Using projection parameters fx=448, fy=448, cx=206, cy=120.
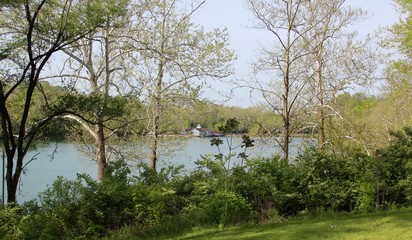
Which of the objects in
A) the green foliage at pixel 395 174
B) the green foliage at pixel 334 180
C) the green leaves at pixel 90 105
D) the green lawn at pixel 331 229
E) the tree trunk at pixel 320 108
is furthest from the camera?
the tree trunk at pixel 320 108

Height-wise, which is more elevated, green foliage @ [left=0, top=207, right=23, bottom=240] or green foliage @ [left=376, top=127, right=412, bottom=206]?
green foliage @ [left=376, top=127, right=412, bottom=206]

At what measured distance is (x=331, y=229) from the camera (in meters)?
5.63

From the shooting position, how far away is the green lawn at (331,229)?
17.5 ft

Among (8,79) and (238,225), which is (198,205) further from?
(8,79)

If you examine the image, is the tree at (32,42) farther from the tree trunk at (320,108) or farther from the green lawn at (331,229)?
the tree trunk at (320,108)

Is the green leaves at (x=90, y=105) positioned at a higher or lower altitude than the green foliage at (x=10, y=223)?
higher

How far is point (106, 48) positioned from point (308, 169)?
31.0ft

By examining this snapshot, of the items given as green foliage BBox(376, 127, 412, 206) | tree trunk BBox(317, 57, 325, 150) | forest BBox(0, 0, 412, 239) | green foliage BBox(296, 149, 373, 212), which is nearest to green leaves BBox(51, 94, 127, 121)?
forest BBox(0, 0, 412, 239)

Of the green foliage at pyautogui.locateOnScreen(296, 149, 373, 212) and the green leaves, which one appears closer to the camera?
the green foliage at pyautogui.locateOnScreen(296, 149, 373, 212)

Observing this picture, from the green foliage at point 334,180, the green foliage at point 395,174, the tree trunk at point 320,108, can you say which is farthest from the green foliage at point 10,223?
the tree trunk at point 320,108

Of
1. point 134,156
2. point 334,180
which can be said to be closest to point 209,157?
point 334,180

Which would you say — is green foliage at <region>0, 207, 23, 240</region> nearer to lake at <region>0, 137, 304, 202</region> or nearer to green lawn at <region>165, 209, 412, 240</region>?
green lawn at <region>165, 209, 412, 240</region>

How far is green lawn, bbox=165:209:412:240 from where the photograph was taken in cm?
532

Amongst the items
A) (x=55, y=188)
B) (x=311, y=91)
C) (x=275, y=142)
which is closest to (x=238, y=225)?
(x=55, y=188)
